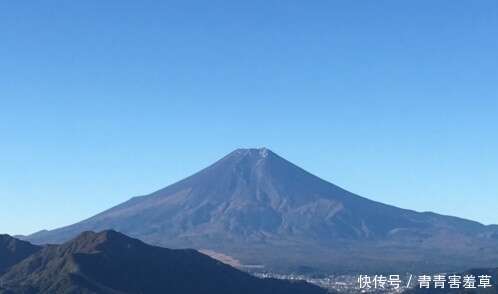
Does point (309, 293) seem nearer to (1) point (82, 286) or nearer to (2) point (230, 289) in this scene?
(2) point (230, 289)

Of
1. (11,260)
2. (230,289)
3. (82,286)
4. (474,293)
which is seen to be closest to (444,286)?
(474,293)

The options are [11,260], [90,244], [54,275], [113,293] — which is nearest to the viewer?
[113,293]

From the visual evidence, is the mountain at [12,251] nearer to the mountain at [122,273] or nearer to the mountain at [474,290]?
the mountain at [122,273]

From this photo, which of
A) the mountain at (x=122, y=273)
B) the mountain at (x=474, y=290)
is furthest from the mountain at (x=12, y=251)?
the mountain at (x=474, y=290)

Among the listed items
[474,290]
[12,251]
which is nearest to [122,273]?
[12,251]

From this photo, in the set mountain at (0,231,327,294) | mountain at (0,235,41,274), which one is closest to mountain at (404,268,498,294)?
mountain at (0,231,327,294)

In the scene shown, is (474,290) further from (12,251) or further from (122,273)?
(12,251)
